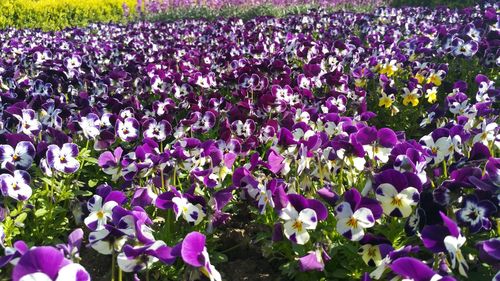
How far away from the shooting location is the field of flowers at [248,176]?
7.18ft

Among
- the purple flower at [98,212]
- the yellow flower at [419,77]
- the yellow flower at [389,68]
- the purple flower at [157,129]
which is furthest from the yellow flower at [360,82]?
the purple flower at [98,212]

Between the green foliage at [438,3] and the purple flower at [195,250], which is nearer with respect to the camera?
the purple flower at [195,250]

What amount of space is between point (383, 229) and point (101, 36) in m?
8.26

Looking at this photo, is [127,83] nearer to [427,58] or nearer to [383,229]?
[383,229]

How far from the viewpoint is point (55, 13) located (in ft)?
50.0

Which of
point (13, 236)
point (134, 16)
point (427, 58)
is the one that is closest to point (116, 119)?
point (13, 236)

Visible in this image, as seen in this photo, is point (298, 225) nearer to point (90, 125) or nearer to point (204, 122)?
point (204, 122)

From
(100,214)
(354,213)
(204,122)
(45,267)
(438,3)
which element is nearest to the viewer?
(45,267)

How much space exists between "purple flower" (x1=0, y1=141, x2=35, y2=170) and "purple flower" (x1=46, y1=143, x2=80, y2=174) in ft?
0.35

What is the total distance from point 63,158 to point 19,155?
0.24 meters

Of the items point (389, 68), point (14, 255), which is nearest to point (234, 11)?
point (389, 68)

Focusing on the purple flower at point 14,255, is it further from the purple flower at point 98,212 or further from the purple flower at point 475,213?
the purple flower at point 475,213

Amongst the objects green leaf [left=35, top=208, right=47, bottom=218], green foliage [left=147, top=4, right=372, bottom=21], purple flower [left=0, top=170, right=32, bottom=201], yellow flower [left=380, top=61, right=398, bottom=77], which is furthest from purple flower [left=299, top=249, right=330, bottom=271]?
green foliage [left=147, top=4, right=372, bottom=21]

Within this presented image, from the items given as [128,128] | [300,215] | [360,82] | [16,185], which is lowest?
[360,82]
